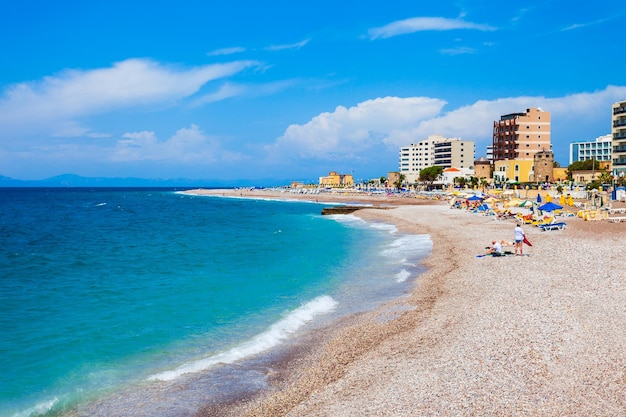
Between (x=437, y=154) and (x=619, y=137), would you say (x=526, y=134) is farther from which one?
(x=437, y=154)

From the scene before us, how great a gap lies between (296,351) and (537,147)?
110 metres

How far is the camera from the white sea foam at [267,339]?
11516mm

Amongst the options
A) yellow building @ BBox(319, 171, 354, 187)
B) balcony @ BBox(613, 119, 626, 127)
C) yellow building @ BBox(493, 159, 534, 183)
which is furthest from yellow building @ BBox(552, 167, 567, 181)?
yellow building @ BBox(319, 171, 354, 187)

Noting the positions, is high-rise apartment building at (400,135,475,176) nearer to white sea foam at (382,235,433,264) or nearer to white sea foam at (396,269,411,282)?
white sea foam at (382,235,433,264)

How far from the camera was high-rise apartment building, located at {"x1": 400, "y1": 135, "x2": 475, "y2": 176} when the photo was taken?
150875 mm

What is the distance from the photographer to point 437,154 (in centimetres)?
15638

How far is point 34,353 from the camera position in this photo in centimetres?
1312

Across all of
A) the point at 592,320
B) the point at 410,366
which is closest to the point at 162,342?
the point at 410,366

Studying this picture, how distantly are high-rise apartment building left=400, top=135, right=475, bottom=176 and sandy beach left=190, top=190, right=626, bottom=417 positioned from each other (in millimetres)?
134368

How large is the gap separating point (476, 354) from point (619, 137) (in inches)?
2825

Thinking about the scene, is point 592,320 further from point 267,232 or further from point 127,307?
point 267,232

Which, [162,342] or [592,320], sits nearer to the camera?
[592,320]

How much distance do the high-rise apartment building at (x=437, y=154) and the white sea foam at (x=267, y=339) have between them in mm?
135311

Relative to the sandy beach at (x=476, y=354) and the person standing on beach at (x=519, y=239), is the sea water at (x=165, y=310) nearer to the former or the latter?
the sandy beach at (x=476, y=354)
